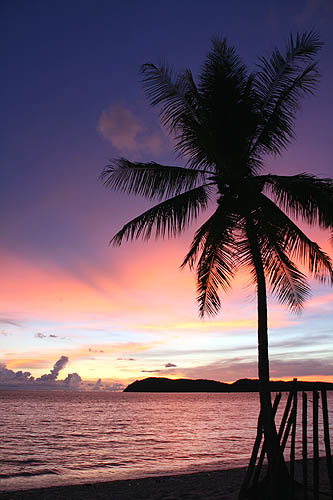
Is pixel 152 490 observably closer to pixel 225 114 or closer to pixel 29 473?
pixel 29 473

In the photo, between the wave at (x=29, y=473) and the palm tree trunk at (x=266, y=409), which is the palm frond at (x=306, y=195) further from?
the wave at (x=29, y=473)

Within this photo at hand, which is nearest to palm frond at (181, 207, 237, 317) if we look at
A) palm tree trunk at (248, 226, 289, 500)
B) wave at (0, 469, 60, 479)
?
palm tree trunk at (248, 226, 289, 500)

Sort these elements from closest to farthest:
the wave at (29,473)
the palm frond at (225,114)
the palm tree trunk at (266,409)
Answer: the palm tree trunk at (266,409) → the palm frond at (225,114) → the wave at (29,473)

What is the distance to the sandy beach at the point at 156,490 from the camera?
1068 cm

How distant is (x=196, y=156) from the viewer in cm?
1069

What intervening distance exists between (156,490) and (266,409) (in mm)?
5302

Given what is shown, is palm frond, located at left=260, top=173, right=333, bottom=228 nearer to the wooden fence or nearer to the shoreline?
the wooden fence

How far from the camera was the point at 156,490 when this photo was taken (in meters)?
11.5

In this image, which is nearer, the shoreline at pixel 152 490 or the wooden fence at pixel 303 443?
the wooden fence at pixel 303 443

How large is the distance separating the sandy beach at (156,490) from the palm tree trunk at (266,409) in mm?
2056

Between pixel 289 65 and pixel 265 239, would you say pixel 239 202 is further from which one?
pixel 289 65

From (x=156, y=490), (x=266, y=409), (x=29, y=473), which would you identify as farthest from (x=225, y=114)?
(x=29, y=473)

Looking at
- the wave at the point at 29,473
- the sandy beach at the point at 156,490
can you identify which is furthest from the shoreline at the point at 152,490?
the wave at the point at 29,473

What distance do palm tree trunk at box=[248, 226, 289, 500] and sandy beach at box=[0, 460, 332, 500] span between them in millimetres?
2056
